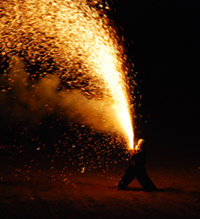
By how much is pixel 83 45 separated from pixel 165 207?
4.28m

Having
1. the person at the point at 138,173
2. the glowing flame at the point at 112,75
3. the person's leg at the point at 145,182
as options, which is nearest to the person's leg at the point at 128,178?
the person at the point at 138,173

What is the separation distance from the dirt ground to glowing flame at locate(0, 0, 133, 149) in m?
1.39

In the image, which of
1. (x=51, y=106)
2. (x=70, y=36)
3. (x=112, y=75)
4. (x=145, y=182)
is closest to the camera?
(x=145, y=182)

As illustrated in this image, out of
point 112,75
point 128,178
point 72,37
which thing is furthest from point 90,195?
point 72,37

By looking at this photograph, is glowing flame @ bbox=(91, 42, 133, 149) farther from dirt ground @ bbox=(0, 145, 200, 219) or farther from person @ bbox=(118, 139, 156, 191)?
dirt ground @ bbox=(0, 145, 200, 219)

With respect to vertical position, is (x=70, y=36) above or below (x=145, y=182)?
above

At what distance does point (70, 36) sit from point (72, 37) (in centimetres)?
6

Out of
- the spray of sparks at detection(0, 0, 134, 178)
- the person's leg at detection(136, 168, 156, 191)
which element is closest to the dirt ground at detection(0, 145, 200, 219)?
the person's leg at detection(136, 168, 156, 191)

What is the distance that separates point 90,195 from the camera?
16.3ft

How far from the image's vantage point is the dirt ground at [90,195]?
3.92m

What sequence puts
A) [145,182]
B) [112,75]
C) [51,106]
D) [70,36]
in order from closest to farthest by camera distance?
1. [145,182]
2. [70,36]
3. [112,75]
4. [51,106]

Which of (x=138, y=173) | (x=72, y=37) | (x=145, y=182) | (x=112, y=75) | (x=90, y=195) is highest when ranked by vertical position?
(x=72, y=37)

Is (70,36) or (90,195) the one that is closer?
(90,195)

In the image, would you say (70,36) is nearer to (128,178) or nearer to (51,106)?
(128,178)
